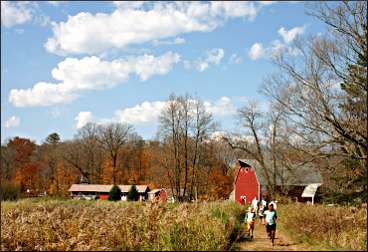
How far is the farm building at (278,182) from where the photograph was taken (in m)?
27.5

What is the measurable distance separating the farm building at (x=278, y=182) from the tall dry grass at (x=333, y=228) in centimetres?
793

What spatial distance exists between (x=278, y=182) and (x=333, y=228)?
22227 mm

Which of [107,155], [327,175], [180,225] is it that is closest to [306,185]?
[327,175]

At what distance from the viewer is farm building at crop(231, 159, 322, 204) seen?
90.3 ft

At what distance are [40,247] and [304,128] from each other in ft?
50.4

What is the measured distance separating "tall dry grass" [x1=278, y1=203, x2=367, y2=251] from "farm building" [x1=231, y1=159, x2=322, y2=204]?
7.93 m

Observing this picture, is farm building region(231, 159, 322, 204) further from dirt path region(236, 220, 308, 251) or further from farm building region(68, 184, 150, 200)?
dirt path region(236, 220, 308, 251)

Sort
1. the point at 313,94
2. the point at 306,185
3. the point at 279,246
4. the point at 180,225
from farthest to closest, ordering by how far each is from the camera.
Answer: the point at 306,185 → the point at 313,94 → the point at 279,246 → the point at 180,225

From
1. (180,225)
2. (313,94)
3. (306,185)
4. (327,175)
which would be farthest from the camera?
(306,185)

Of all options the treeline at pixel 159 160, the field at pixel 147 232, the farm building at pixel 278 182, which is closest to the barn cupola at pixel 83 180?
the treeline at pixel 159 160

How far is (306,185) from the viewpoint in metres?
36.6

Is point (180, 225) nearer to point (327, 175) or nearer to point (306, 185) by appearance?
point (327, 175)

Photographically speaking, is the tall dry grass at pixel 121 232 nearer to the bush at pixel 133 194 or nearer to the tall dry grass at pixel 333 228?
the tall dry grass at pixel 333 228

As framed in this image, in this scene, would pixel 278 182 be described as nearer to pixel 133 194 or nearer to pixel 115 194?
pixel 115 194
